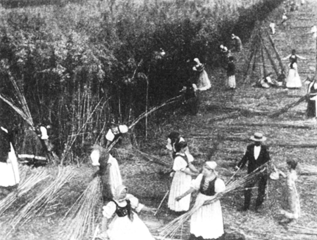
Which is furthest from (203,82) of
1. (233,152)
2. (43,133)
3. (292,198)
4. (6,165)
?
(292,198)

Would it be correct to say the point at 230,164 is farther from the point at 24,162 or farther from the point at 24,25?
the point at 24,25

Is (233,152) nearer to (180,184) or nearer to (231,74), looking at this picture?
(180,184)

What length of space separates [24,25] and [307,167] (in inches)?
255

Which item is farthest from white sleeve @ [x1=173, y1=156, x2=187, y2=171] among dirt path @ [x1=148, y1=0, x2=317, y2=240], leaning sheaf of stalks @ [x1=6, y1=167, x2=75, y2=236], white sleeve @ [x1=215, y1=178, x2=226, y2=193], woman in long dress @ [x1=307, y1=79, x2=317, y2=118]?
woman in long dress @ [x1=307, y1=79, x2=317, y2=118]

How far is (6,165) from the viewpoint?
9.09 m

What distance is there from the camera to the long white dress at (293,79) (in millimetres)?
13867

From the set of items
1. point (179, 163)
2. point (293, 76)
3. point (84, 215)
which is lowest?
point (84, 215)

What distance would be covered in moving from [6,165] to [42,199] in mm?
896

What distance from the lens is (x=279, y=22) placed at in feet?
58.3

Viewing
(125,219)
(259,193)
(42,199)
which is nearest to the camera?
(125,219)

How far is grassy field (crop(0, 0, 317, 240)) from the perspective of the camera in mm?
7812

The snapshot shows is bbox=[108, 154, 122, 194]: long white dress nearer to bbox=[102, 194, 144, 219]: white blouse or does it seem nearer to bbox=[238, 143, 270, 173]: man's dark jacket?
bbox=[102, 194, 144, 219]: white blouse

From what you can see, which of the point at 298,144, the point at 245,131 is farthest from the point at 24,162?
the point at 298,144

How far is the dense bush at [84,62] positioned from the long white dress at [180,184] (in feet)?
11.3
